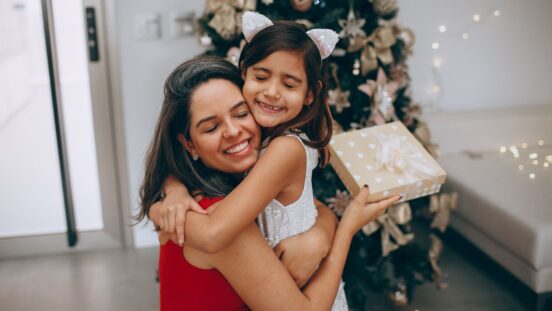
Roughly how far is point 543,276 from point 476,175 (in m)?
0.65

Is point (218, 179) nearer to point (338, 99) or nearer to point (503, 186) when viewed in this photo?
point (338, 99)

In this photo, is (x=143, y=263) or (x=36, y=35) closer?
(x=36, y=35)

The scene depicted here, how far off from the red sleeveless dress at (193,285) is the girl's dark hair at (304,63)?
0.31m

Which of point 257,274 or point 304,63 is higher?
point 304,63

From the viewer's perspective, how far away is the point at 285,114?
4.11ft

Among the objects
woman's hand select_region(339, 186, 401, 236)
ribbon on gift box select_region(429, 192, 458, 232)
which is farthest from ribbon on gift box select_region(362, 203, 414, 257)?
woman's hand select_region(339, 186, 401, 236)

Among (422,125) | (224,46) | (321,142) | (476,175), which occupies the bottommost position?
(476,175)

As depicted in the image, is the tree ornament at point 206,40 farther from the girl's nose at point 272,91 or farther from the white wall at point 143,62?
the girl's nose at point 272,91

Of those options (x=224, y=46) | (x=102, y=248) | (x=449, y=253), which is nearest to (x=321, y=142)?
(x=224, y=46)

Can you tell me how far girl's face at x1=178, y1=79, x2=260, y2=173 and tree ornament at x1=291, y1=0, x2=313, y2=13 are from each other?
93cm

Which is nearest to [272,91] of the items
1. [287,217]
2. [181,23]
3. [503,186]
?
[287,217]

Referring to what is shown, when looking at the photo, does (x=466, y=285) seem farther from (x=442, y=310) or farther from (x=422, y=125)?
(x=422, y=125)

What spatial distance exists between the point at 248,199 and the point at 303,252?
0.24 m

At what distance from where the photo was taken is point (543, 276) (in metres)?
2.23
